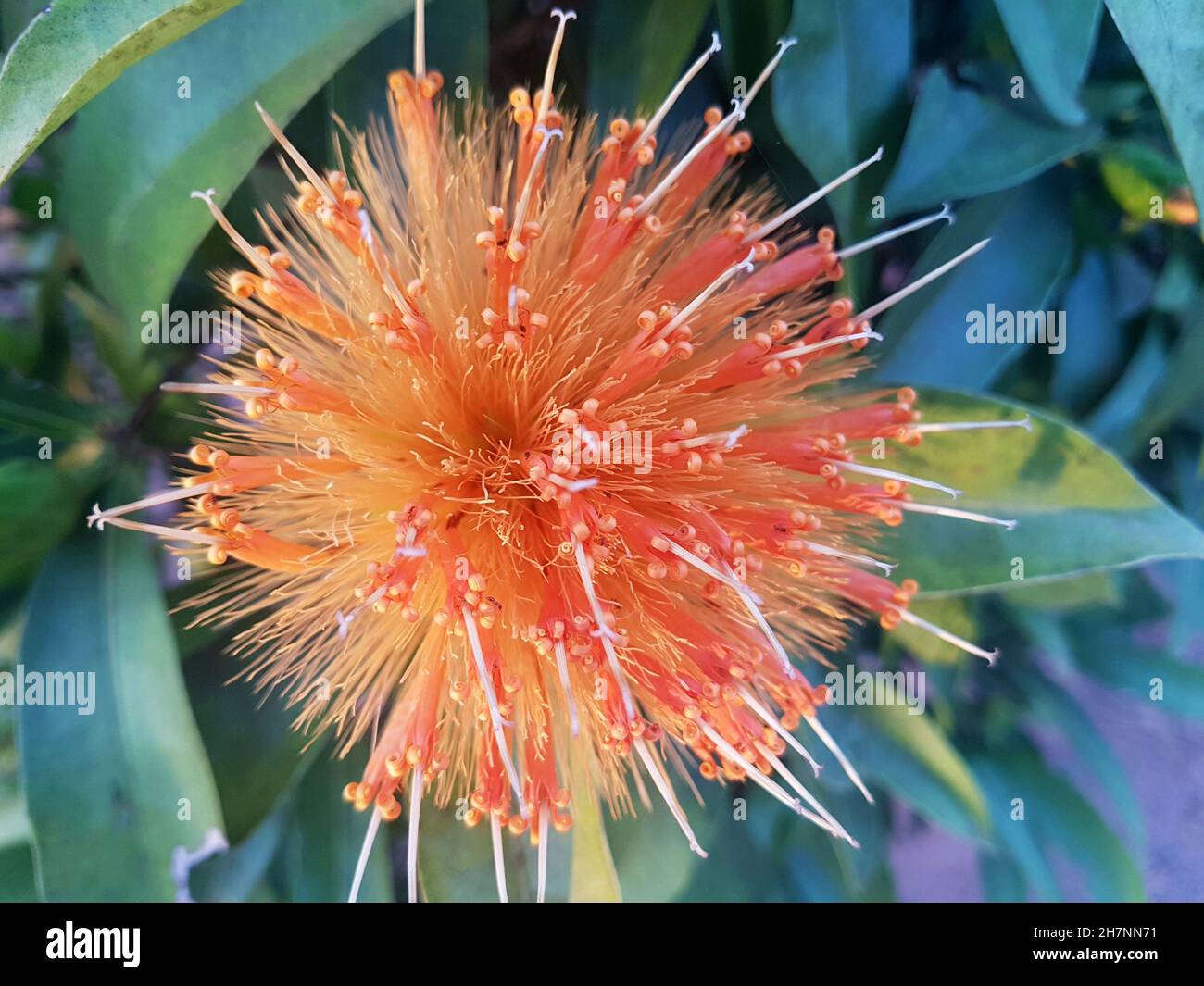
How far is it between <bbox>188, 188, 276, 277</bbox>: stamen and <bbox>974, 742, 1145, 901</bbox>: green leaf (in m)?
0.73

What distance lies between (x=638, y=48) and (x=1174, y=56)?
0.38m

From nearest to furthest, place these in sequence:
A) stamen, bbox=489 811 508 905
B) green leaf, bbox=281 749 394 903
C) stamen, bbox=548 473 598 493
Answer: stamen, bbox=548 473 598 493 < stamen, bbox=489 811 508 905 < green leaf, bbox=281 749 394 903

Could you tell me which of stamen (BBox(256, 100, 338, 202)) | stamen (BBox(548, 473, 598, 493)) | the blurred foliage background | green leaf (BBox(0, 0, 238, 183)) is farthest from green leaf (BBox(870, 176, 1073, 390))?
green leaf (BBox(0, 0, 238, 183))

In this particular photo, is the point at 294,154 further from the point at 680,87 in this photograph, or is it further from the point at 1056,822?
the point at 1056,822

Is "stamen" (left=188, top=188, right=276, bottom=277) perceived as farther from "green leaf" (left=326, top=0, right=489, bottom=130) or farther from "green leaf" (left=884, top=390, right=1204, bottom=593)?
"green leaf" (left=884, top=390, right=1204, bottom=593)

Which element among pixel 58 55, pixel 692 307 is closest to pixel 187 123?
pixel 58 55

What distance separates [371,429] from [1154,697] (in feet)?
2.40

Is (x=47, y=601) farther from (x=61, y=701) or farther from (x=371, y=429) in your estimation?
(x=371, y=429)

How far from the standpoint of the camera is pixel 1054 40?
0.65m

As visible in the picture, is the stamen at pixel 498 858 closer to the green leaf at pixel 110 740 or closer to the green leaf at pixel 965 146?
the green leaf at pixel 110 740

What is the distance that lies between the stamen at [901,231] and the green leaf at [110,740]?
2.09 feet

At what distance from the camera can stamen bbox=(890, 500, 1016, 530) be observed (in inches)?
24.3

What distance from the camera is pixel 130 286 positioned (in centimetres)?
63

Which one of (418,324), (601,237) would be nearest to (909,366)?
(601,237)
